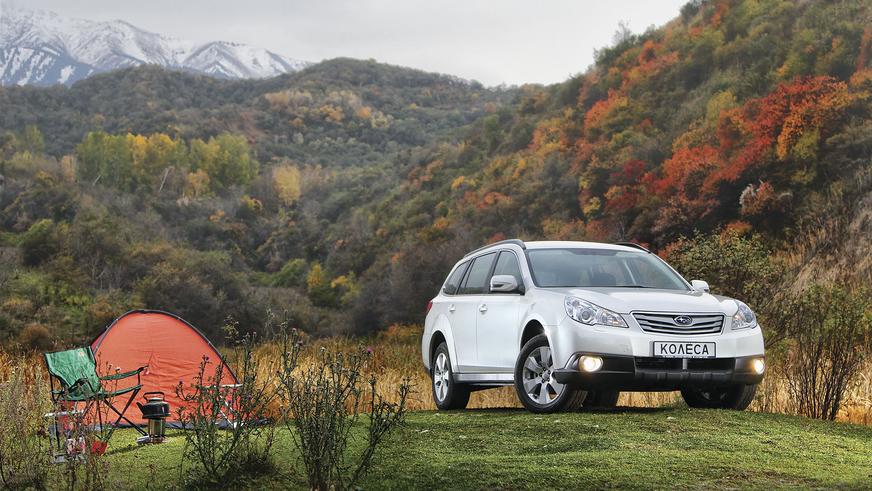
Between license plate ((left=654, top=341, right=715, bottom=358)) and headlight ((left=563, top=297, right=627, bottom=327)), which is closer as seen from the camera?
license plate ((left=654, top=341, right=715, bottom=358))

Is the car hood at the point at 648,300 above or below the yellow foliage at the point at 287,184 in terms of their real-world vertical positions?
below

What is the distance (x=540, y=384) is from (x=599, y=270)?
153 centimetres

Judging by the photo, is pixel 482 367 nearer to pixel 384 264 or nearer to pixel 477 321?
pixel 477 321

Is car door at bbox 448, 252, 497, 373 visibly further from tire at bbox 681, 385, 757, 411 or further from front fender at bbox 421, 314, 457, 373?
tire at bbox 681, 385, 757, 411

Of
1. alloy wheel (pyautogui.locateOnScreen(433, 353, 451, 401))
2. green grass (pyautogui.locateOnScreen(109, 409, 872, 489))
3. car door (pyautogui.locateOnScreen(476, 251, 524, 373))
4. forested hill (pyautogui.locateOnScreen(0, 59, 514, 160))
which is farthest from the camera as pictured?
forested hill (pyautogui.locateOnScreen(0, 59, 514, 160))

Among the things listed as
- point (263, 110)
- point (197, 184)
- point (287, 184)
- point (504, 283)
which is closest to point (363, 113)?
point (263, 110)

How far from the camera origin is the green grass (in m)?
6.42

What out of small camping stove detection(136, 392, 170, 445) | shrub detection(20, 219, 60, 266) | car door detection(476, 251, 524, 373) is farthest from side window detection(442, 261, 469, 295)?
shrub detection(20, 219, 60, 266)

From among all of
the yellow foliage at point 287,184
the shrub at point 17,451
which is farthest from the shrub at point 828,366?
the yellow foliage at point 287,184

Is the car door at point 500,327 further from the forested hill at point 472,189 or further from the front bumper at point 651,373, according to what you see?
the forested hill at point 472,189

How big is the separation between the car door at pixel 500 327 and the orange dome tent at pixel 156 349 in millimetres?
4070

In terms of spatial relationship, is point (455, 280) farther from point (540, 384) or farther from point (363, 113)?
point (363, 113)

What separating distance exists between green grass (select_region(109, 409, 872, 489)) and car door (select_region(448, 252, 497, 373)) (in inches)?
45.2

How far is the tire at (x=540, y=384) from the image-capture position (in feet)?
30.7
